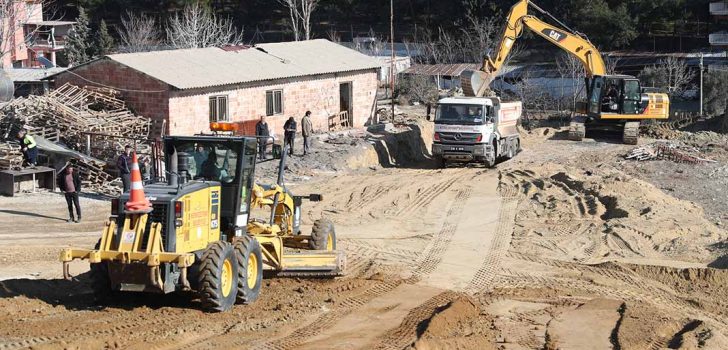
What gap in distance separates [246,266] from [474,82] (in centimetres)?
2317

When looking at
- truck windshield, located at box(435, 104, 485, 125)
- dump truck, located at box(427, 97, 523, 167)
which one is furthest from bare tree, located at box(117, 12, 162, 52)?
dump truck, located at box(427, 97, 523, 167)

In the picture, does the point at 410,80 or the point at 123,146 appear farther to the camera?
the point at 410,80

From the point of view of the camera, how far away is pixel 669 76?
164 feet

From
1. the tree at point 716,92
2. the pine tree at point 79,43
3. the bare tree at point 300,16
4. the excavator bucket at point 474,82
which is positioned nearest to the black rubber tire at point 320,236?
the excavator bucket at point 474,82

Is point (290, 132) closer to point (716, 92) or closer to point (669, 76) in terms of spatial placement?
point (716, 92)

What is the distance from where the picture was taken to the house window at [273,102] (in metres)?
35.1

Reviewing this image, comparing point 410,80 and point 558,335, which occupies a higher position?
point 410,80

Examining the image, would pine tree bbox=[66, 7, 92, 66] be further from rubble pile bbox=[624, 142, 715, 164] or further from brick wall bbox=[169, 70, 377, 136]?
rubble pile bbox=[624, 142, 715, 164]

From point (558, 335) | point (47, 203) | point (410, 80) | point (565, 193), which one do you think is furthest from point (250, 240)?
point (410, 80)

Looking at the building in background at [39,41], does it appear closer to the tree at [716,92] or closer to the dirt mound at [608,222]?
the tree at [716,92]

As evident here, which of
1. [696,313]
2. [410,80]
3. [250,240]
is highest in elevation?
[410,80]

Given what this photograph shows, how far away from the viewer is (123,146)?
27.2 meters

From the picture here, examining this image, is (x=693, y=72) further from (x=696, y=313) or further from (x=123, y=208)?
(x=123, y=208)

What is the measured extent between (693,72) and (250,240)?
43.6 metres
